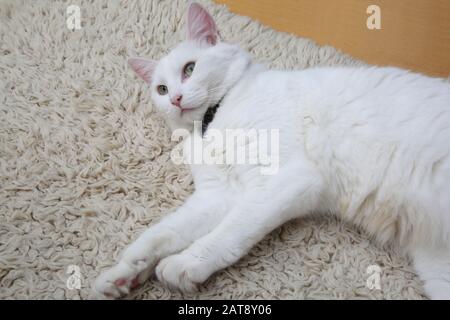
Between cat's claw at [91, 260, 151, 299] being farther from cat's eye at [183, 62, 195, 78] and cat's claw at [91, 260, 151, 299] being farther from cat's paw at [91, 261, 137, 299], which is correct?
cat's eye at [183, 62, 195, 78]

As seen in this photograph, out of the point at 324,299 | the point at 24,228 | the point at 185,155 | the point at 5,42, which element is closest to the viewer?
the point at 324,299

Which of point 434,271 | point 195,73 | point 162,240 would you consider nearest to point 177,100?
point 195,73

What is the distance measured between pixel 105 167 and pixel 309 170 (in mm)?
644

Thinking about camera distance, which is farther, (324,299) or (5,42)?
(5,42)

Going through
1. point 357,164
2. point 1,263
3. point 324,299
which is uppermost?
point 357,164

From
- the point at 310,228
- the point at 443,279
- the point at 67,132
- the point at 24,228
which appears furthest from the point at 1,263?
the point at 443,279

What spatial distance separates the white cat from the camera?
994mm

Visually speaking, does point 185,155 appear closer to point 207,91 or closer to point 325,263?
point 207,91

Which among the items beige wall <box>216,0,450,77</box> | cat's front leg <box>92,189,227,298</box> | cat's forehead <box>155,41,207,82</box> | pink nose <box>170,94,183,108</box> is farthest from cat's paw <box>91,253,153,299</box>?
beige wall <box>216,0,450,77</box>

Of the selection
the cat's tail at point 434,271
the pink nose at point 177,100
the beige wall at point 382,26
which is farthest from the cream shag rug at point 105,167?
the pink nose at point 177,100

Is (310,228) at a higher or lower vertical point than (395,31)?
lower

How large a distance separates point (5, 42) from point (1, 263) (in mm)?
978

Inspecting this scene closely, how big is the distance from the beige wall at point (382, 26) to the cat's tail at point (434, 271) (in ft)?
2.86

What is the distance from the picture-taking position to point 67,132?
4.47 ft
